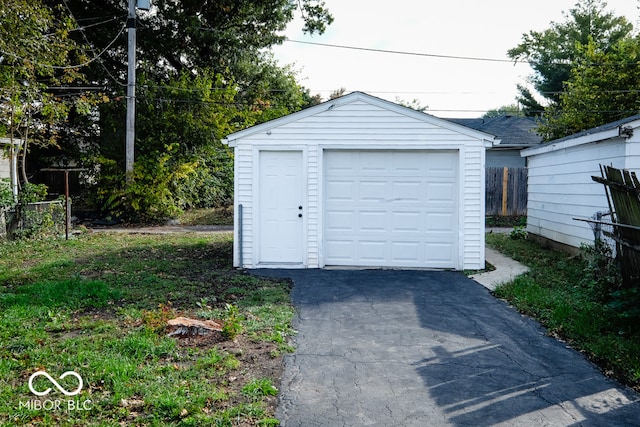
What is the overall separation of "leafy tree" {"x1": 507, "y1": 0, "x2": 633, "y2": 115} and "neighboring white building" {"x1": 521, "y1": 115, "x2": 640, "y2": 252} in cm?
1685

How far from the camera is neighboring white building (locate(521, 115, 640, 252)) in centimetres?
836

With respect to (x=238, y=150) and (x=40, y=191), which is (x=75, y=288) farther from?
(x=40, y=191)

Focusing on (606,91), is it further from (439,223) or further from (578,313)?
(578,313)

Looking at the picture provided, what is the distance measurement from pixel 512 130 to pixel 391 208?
1684 centimetres

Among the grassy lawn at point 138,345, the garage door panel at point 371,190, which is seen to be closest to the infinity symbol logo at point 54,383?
the grassy lawn at point 138,345

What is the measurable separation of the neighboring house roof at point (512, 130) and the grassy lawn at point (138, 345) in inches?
683

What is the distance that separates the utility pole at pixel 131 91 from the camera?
16.7 m

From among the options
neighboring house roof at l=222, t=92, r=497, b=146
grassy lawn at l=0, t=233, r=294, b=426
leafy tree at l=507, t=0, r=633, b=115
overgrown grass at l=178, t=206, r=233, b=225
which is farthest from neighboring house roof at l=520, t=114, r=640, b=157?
leafy tree at l=507, t=0, r=633, b=115

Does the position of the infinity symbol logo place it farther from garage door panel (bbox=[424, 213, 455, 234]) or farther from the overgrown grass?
the overgrown grass

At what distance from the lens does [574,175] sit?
1034 cm

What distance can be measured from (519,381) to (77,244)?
10.6 meters

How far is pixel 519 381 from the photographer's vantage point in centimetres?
420

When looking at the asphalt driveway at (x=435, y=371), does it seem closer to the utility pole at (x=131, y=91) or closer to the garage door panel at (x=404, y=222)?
the garage door panel at (x=404, y=222)

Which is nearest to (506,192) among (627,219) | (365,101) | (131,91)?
(365,101)
